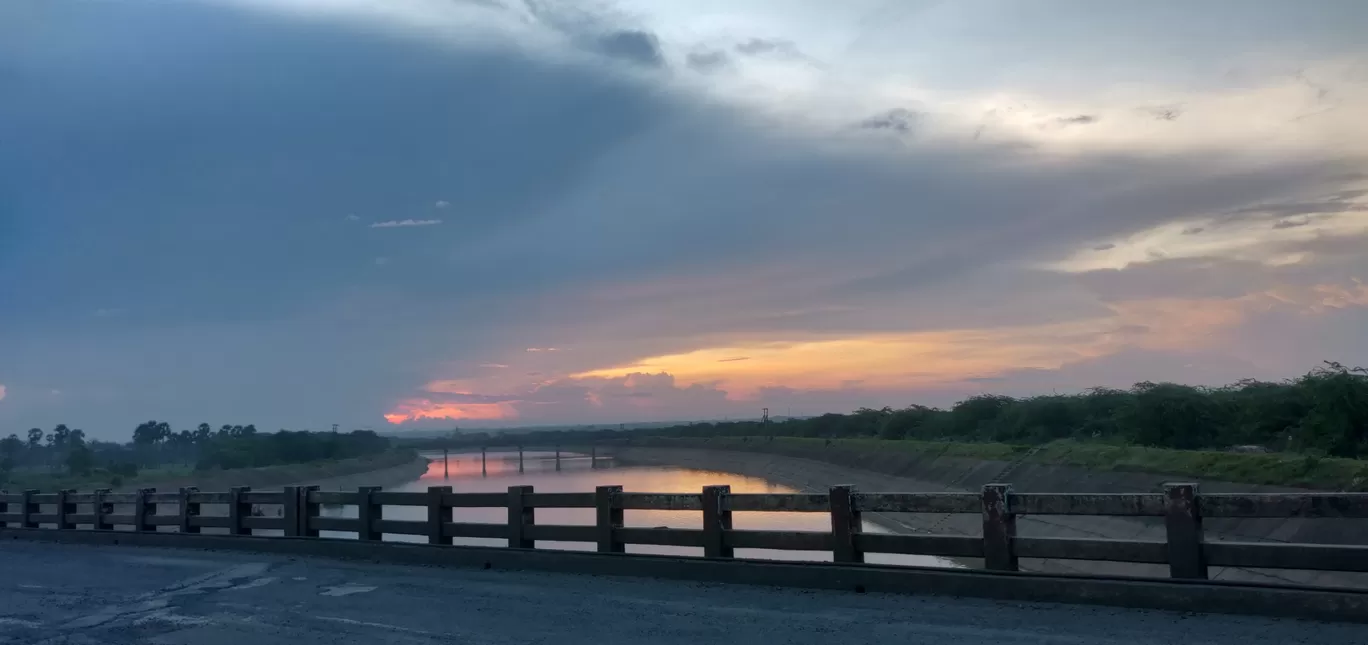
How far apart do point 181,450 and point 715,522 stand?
170 m

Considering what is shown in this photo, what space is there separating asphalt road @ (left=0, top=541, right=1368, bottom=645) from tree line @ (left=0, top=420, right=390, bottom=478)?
82300 mm

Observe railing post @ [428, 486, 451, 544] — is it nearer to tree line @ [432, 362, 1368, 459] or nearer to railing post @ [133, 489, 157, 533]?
railing post @ [133, 489, 157, 533]

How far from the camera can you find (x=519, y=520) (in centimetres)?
1389

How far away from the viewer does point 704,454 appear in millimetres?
121000

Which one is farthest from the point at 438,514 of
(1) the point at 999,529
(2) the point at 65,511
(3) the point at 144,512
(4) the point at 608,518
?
(2) the point at 65,511

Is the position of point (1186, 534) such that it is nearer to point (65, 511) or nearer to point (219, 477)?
point (65, 511)

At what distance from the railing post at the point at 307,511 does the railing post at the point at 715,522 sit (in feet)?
26.0

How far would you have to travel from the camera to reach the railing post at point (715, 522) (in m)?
11.9

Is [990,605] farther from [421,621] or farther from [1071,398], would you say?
[1071,398]

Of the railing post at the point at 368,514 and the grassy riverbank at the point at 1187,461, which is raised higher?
the railing post at the point at 368,514

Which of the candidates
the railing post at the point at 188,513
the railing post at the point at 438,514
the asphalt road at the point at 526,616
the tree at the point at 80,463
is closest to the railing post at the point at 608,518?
the asphalt road at the point at 526,616

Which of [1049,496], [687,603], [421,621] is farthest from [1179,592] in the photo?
[421,621]

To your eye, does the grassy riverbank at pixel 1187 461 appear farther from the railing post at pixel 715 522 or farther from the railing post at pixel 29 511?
the railing post at pixel 29 511

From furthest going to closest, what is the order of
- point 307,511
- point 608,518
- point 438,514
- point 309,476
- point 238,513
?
point 309,476 → point 238,513 → point 307,511 → point 438,514 → point 608,518
